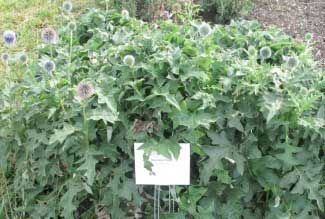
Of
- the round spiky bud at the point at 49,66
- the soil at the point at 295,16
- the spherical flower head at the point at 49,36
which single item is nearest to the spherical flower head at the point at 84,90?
the round spiky bud at the point at 49,66

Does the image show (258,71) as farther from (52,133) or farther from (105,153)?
(52,133)

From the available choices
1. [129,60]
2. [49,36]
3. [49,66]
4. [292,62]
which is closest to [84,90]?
[129,60]

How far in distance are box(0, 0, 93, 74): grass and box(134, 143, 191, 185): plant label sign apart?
2469mm

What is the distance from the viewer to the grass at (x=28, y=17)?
4.64m

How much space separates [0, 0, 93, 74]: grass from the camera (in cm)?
464

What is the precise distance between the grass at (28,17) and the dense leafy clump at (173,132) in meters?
2.17

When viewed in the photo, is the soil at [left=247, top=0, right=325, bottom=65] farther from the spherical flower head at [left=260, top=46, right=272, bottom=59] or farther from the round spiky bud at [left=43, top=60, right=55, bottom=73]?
the round spiky bud at [left=43, top=60, right=55, bottom=73]

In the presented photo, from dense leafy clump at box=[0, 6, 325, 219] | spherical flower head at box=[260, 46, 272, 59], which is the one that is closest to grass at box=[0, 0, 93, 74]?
dense leafy clump at box=[0, 6, 325, 219]

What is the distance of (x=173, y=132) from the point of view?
7.70ft

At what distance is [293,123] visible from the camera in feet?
7.57

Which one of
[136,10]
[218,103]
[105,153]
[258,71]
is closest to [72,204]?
[105,153]

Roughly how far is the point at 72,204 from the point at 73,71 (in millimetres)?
607

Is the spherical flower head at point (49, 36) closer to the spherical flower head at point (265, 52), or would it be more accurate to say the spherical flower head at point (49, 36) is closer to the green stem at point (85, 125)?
the green stem at point (85, 125)

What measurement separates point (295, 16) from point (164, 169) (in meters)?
3.09
